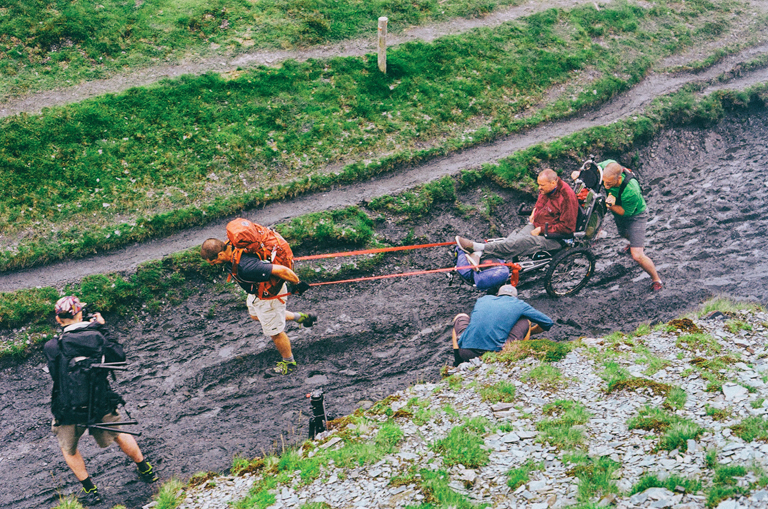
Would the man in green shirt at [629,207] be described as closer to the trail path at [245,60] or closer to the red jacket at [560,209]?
the red jacket at [560,209]

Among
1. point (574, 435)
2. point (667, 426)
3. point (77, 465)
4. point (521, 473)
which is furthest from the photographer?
point (77, 465)

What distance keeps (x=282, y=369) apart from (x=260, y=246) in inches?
103

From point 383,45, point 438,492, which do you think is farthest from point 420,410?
point 383,45

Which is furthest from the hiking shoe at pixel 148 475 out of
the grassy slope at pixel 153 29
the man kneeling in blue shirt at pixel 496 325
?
the grassy slope at pixel 153 29

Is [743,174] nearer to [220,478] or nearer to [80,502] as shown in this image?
[220,478]

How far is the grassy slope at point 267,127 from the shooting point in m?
11.5

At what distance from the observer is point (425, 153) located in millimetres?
13484

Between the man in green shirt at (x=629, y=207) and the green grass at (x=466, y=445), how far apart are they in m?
5.71

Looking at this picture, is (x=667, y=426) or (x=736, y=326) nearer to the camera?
(x=667, y=426)

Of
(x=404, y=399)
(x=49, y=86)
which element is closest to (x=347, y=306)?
(x=404, y=399)

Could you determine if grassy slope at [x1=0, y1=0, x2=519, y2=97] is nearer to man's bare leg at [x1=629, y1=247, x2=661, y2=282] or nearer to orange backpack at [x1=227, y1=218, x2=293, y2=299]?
orange backpack at [x1=227, y1=218, x2=293, y2=299]

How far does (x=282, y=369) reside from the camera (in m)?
9.48

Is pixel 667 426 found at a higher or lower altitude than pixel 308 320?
lower

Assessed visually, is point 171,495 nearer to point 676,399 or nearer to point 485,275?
point 485,275
